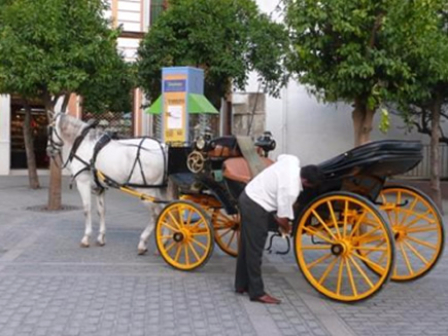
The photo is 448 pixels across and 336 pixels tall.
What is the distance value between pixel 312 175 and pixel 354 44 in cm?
338

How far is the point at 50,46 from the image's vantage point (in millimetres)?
12086

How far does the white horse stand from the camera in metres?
8.58

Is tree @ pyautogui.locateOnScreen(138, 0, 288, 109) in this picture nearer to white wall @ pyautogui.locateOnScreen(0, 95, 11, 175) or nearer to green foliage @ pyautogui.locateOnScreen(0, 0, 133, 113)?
green foliage @ pyautogui.locateOnScreen(0, 0, 133, 113)

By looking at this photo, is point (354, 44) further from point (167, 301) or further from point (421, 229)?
point (167, 301)

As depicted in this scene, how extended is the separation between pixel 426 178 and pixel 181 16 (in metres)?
7.87

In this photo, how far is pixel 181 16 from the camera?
14.0 metres

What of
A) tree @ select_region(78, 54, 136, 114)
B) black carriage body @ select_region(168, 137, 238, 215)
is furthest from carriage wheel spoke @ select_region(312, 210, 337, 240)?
tree @ select_region(78, 54, 136, 114)

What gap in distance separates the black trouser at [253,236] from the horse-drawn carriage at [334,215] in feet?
1.12

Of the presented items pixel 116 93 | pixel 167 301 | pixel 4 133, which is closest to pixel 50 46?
pixel 116 93

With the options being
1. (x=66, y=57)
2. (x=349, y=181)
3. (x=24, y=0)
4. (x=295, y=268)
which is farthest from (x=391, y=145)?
(x=24, y=0)

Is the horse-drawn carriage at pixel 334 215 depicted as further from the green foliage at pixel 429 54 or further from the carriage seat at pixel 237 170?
the green foliage at pixel 429 54

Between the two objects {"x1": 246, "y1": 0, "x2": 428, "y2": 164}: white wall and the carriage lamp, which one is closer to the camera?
the carriage lamp

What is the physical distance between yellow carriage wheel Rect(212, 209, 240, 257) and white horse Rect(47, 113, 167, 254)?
2.77ft

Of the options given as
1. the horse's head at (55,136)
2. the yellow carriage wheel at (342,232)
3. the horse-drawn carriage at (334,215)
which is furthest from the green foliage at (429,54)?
the horse's head at (55,136)
